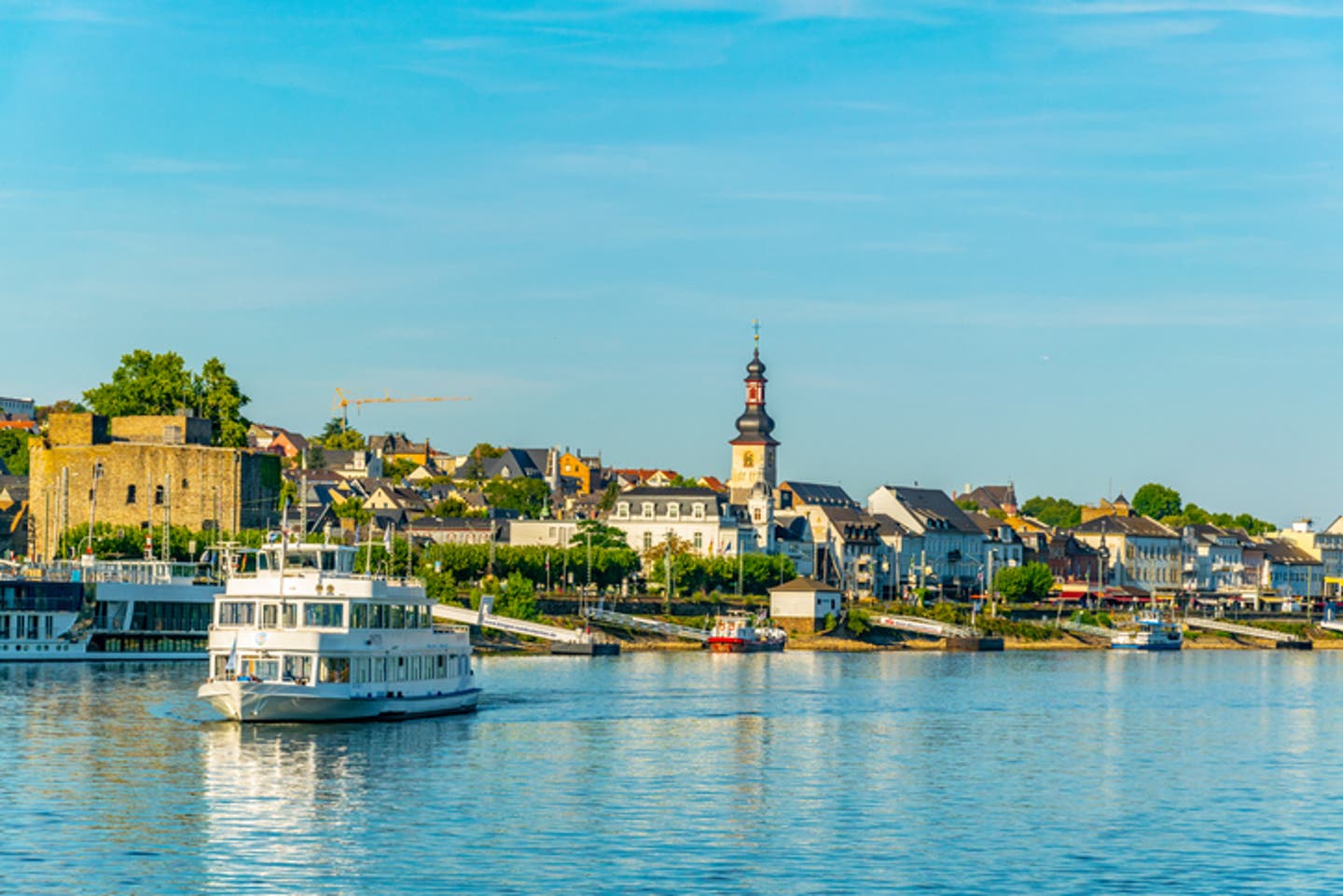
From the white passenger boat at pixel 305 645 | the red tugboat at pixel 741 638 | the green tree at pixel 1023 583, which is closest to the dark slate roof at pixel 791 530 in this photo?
the green tree at pixel 1023 583

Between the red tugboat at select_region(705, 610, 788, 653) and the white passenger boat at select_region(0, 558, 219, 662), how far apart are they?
35649 mm

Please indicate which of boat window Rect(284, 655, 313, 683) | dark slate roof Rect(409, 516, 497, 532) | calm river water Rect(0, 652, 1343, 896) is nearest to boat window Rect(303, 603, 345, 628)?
boat window Rect(284, 655, 313, 683)

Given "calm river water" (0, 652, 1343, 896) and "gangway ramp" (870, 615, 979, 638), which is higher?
"gangway ramp" (870, 615, 979, 638)

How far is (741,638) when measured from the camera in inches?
5359

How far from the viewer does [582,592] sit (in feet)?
499

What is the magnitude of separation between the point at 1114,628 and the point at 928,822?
125337mm

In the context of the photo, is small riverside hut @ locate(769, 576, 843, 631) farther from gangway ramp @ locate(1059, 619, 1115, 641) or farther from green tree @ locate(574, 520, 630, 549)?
gangway ramp @ locate(1059, 619, 1115, 641)

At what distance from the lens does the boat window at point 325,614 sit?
218ft

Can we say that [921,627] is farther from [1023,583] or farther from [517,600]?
[1023,583]

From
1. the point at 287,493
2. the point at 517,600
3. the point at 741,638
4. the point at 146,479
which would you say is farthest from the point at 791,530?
the point at 146,479

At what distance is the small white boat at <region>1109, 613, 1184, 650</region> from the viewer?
16088cm

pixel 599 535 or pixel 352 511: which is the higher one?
pixel 352 511

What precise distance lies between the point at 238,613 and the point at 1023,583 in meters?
133

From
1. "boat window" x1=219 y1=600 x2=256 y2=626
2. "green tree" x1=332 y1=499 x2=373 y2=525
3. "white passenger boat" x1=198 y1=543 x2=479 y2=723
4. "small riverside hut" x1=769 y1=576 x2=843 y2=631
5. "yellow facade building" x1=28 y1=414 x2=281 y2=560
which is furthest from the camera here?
"green tree" x1=332 y1=499 x2=373 y2=525
